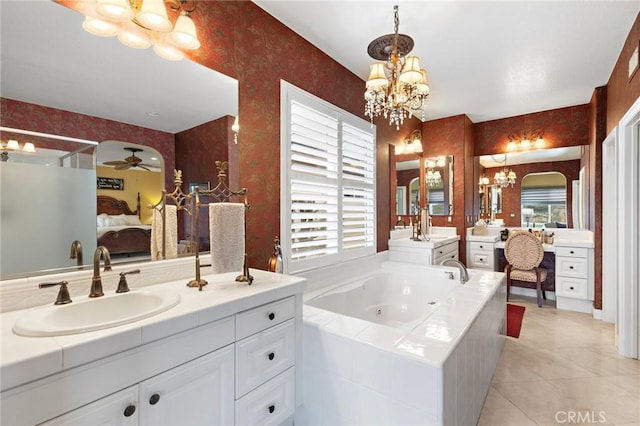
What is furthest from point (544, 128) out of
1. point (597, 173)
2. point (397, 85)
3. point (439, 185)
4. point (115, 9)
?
point (115, 9)

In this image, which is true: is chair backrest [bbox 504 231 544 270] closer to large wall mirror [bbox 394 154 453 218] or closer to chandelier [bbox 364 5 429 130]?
large wall mirror [bbox 394 154 453 218]

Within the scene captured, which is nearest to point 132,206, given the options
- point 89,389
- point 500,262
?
point 89,389

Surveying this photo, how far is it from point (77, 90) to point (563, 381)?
3492 mm

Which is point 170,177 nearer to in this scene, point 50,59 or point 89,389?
point 50,59

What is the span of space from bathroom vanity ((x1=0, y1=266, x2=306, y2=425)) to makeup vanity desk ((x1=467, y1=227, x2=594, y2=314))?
3.53 metres

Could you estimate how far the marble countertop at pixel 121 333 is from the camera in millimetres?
732

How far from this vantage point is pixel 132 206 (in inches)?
56.2

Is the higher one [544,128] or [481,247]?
[544,128]

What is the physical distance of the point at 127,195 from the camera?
4.62ft

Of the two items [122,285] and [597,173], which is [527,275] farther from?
[122,285]

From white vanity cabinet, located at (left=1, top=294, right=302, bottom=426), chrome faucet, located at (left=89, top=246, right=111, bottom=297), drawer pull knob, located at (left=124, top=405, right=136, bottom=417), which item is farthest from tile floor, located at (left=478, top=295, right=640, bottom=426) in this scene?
chrome faucet, located at (left=89, top=246, right=111, bottom=297)

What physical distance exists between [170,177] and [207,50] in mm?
799

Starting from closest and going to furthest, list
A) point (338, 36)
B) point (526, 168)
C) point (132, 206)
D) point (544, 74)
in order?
1. point (132, 206)
2. point (338, 36)
3. point (544, 74)
4. point (526, 168)

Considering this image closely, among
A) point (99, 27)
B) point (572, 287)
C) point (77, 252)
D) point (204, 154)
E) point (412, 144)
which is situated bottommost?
point (572, 287)
